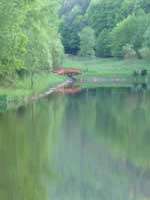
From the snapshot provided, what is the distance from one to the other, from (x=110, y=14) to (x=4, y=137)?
304ft

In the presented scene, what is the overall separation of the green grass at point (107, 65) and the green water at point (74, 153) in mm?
37040

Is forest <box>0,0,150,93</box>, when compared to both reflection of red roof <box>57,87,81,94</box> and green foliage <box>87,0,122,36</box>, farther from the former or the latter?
reflection of red roof <box>57,87,81,94</box>

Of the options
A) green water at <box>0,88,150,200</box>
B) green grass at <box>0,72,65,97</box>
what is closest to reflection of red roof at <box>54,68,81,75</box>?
green grass at <box>0,72,65,97</box>

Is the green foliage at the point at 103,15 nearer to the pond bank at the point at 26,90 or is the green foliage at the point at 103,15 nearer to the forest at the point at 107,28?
the forest at the point at 107,28

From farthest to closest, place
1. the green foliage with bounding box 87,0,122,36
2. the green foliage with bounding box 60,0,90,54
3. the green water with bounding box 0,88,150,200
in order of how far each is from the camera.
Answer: the green foliage with bounding box 87,0,122,36 < the green foliage with bounding box 60,0,90,54 < the green water with bounding box 0,88,150,200

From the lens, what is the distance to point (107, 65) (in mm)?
92562

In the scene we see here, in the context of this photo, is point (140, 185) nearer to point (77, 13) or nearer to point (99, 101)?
point (99, 101)

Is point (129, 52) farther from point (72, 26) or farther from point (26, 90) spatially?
point (26, 90)

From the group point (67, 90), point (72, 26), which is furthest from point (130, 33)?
point (67, 90)

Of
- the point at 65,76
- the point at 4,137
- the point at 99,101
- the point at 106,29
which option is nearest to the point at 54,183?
the point at 4,137

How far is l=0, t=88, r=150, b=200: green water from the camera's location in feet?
65.9

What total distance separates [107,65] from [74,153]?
65.9m

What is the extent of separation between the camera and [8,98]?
42.8 meters

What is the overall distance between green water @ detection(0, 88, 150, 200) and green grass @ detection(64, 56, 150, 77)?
1458 inches
